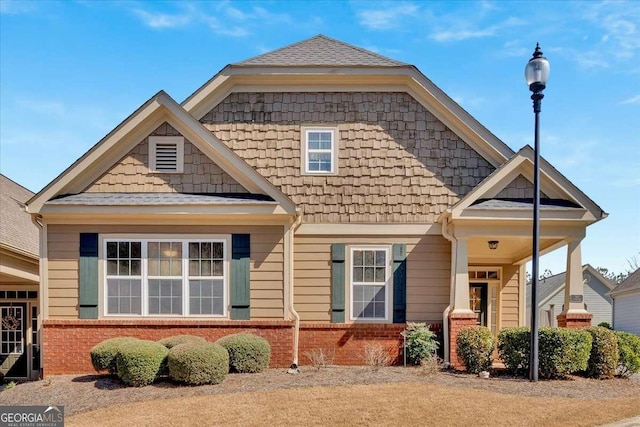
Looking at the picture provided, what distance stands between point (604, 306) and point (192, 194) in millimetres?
30671

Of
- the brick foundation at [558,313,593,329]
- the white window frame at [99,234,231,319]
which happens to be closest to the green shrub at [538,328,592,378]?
the brick foundation at [558,313,593,329]

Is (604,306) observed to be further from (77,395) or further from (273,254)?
(77,395)

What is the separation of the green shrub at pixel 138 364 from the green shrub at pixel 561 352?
23.0ft

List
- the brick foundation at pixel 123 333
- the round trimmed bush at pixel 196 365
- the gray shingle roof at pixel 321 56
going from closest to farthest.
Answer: the round trimmed bush at pixel 196 365 < the brick foundation at pixel 123 333 < the gray shingle roof at pixel 321 56

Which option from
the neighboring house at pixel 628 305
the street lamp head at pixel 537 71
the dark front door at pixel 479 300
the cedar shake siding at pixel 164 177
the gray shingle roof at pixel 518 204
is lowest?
the neighboring house at pixel 628 305

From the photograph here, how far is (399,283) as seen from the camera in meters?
12.2

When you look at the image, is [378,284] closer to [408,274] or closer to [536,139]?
[408,274]

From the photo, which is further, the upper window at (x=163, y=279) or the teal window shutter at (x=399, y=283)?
the teal window shutter at (x=399, y=283)

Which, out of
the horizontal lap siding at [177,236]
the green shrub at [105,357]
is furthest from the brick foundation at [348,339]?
the green shrub at [105,357]

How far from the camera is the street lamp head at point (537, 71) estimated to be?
30.2ft

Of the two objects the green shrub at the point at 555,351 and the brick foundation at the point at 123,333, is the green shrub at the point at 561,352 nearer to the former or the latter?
the green shrub at the point at 555,351

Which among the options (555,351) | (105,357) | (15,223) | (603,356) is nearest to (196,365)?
(105,357)

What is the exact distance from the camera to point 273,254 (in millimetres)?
11398

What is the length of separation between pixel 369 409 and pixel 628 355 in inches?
227
